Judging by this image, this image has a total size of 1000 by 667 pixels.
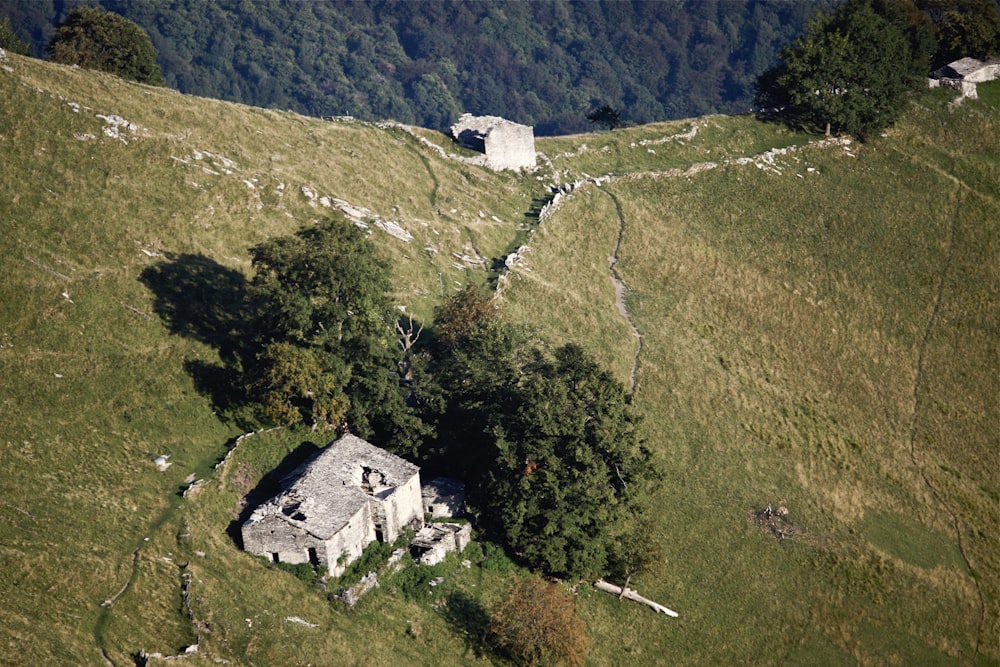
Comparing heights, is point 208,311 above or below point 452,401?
above

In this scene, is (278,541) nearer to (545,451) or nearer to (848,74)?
(545,451)

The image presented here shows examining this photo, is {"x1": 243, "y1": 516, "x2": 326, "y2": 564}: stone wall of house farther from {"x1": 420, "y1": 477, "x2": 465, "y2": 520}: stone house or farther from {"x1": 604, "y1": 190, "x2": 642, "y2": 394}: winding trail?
{"x1": 604, "y1": 190, "x2": 642, "y2": 394}: winding trail

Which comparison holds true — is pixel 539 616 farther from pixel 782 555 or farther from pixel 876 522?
pixel 876 522

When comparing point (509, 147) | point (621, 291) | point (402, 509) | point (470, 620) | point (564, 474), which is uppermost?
point (564, 474)

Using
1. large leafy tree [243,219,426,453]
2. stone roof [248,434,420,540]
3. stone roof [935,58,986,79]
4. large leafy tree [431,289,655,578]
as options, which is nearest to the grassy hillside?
stone roof [248,434,420,540]

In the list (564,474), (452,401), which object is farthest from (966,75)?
(564,474)

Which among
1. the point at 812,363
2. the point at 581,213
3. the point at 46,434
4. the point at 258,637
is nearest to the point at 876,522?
the point at 812,363
